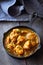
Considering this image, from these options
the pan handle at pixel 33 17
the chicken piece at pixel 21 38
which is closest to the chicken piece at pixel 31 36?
the chicken piece at pixel 21 38

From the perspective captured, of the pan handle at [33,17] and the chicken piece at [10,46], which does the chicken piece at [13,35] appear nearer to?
the chicken piece at [10,46]

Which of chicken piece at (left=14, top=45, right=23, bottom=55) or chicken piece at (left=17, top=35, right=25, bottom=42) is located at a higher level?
chicken piece at (left=17, top=35, right=25, bottom=42)

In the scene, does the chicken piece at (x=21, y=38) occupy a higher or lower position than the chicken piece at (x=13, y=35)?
lower

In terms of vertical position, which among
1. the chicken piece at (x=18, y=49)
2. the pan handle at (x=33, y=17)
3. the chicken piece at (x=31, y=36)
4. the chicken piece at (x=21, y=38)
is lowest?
the chicken piece at (x=18, y=49)

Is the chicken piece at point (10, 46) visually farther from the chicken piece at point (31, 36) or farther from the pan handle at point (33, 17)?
A: the pan handle at point (33, 17)

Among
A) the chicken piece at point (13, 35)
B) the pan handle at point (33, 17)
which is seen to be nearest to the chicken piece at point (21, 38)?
the chicken piece at point (13, 35)

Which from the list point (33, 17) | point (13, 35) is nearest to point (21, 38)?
point (13, 35)

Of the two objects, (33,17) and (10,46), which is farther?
(33,17)

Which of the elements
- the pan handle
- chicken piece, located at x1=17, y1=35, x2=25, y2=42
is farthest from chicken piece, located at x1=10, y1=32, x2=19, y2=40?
the pan handle

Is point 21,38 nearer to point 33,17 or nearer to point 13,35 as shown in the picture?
point 13,35

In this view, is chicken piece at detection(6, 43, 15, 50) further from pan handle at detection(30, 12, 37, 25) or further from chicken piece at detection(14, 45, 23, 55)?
pan handle at detection(30, 12, 37, 25)

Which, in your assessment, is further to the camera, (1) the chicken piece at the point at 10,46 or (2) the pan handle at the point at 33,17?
(2) the pan handle at the point at 33,17

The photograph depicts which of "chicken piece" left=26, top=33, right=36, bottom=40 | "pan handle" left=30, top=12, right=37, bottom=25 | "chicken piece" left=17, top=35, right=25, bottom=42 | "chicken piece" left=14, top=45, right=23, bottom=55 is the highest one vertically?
"pan handle" left=30, top=12, right=37, bottom=25
